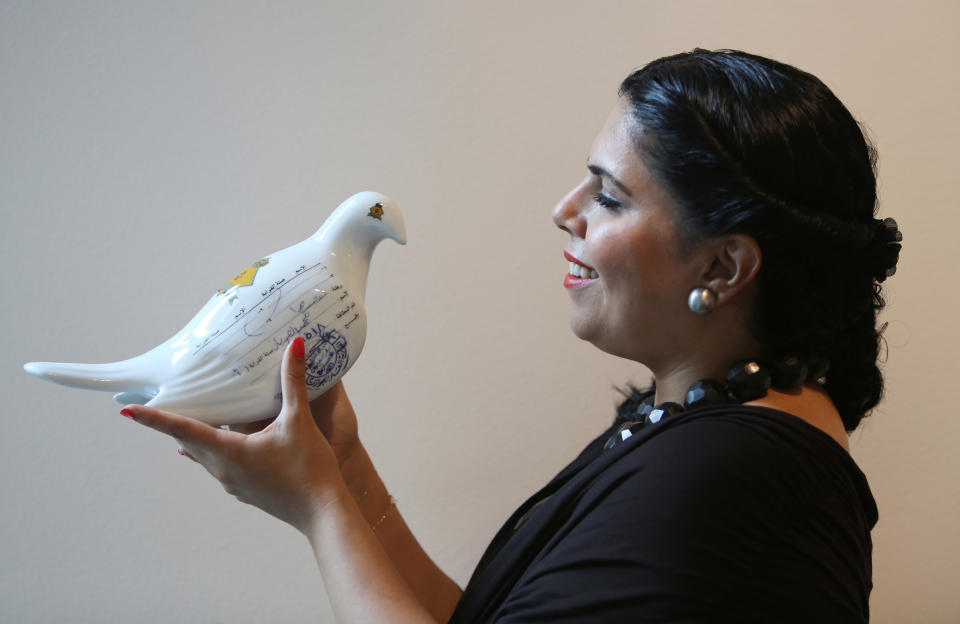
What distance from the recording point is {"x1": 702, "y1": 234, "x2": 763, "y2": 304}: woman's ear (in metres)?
0.78

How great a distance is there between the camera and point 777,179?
0.76m

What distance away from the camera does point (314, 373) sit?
0.87m

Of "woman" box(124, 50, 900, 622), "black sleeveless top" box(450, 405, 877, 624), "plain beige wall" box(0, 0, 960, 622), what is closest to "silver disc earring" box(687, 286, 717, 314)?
"woman" box(124, 50, 900, 622)

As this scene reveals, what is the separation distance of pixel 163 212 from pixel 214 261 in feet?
0.40

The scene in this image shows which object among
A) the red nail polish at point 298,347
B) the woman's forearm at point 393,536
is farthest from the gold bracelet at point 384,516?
the red nail polish at point 298,347

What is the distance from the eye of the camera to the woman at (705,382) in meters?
0.67

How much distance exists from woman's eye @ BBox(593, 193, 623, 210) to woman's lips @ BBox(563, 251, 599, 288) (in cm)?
7

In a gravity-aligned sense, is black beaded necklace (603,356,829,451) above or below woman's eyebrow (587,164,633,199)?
below

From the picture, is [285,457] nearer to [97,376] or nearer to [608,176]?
[97,376]

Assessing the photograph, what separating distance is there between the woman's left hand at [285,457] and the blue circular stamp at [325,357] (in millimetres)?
35

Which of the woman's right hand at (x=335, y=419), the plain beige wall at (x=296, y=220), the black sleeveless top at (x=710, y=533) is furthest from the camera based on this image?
the plain beige wall at (x=296, y=220)

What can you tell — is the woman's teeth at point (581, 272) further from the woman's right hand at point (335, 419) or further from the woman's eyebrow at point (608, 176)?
the woman's right hand at point (335, 419)

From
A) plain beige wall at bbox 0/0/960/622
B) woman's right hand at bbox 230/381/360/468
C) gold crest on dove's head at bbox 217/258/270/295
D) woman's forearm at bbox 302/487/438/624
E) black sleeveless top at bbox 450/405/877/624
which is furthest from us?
plain beige wall at bbox 0/0/960/622

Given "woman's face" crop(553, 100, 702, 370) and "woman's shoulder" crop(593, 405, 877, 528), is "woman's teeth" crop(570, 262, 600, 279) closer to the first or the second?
"woman's face" crop(553, 100, 702, 370)
